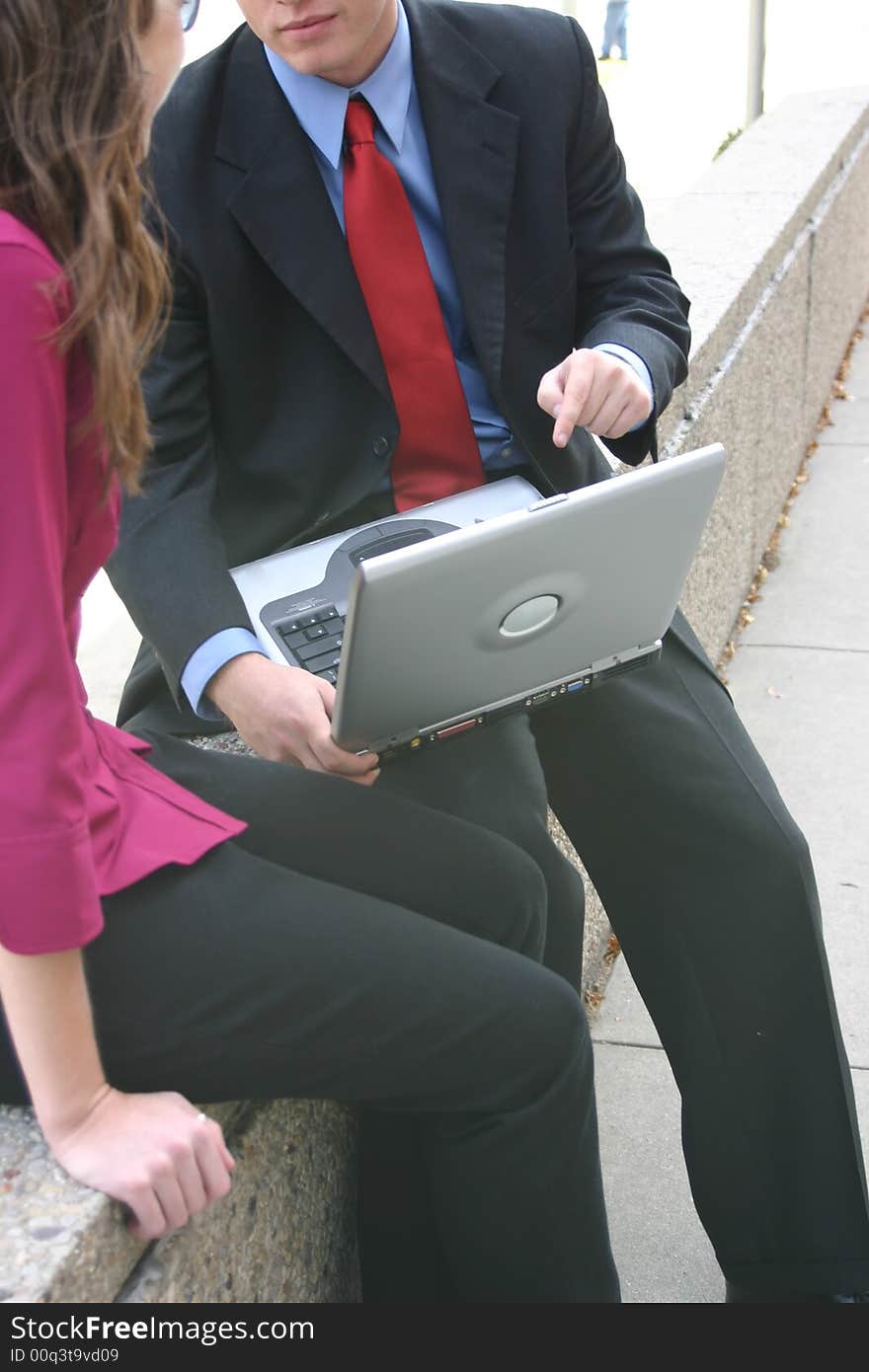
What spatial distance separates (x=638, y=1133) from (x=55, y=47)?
73.2 inches

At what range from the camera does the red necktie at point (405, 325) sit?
2.03 metres

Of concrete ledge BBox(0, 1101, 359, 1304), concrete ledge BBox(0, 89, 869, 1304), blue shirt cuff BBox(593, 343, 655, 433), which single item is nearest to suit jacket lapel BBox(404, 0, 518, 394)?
blue shirt cuff BBox(593, 343, 655, 433)

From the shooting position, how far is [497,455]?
2.13 metres

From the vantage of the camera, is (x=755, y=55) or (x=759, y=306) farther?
(x=755, y=55)

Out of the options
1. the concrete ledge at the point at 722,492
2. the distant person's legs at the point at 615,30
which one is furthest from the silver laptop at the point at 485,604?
the distant person's legs at the point at 615,30

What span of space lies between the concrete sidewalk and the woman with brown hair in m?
0.70

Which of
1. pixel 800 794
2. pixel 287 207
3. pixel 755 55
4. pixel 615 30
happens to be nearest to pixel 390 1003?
pixel 287 207

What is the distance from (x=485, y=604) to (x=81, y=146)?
24.5 inches

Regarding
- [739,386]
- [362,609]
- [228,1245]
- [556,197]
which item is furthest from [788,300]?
[228,1245]

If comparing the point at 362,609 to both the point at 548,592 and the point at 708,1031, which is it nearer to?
the point at 548,592

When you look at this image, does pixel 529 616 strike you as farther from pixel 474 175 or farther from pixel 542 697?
pixel 474 175

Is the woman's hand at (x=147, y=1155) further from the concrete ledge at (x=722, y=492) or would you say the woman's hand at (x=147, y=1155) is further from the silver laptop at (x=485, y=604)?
the silver laptop at (x=485, y=604)

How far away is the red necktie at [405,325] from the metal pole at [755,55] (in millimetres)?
6463

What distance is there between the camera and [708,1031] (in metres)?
2.07
